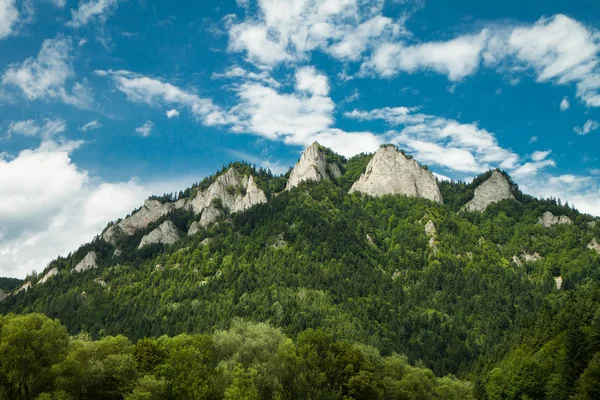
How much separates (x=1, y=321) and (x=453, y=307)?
409 ft

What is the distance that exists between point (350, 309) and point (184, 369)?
3380 inches

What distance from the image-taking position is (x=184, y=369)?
5316 cm

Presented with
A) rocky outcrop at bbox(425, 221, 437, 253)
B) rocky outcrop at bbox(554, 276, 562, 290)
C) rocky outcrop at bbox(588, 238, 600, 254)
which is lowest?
rocky outcrop at bbox(554, 276, 562, 290)

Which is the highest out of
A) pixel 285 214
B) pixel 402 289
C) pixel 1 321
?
pixel 285 214

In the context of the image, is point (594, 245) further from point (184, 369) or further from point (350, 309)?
point (184, 369)

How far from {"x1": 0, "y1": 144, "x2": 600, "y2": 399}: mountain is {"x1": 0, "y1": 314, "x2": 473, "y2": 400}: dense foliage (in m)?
0.29

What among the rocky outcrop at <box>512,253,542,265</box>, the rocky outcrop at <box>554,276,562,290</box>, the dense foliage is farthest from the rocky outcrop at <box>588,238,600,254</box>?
the dense foliage

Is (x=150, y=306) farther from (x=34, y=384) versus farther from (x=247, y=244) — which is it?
(x=34, y=384)

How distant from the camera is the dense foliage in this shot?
44094 millimetres

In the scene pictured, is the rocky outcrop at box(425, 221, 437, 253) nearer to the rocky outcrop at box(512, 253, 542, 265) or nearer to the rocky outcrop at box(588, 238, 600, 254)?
the rocky outcrop at box(512, 253, 542, 265)

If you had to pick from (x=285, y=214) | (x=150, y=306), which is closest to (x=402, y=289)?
(x=285, y=214)

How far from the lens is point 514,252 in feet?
612

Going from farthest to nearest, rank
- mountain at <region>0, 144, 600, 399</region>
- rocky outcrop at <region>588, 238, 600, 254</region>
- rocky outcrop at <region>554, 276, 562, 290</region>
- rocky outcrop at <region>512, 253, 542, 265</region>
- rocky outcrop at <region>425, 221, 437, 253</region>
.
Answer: rocky outcrop at <region>425, 221, 437, 253</region> → rocky outcrop at <region>512, 253, 542, 265</region> → rocky outcrop at <region>588, 238, 600, 254</region> → rocky outcrop at <region>554, 276, 562, 290</region> → mountain at <region>0, 144, 600, 399</region>

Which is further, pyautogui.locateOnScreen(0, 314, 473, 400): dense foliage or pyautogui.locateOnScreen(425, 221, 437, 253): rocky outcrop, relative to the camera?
pyautogui.locateOnScreen(425, 221, 437, 253): rocky outcrop
